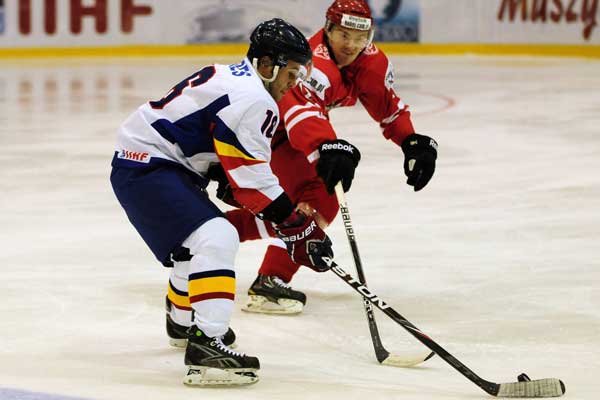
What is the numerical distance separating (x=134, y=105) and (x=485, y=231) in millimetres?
5226

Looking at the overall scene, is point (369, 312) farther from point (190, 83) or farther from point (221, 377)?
point (190, 83)

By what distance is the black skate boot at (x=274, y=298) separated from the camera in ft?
12.6

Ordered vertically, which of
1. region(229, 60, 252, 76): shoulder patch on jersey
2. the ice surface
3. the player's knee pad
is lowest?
the ice surface

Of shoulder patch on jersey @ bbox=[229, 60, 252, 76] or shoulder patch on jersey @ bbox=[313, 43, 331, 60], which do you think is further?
shoulder patch on jersey @ bbox=[313, 43, 331, 60]

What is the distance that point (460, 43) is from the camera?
15.3 meters

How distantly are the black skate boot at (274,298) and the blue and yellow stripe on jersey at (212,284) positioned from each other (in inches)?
33.9

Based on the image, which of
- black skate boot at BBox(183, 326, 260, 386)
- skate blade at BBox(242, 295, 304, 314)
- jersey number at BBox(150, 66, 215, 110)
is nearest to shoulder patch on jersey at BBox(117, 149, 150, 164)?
jersey number at BBox(150, 66, 215, 110)

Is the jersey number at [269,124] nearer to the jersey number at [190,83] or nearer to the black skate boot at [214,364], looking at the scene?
the jersey number at [190,83]

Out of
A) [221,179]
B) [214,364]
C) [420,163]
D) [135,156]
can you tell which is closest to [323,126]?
[420,163]

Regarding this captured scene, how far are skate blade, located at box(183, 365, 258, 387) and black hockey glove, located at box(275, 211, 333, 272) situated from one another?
37 cm

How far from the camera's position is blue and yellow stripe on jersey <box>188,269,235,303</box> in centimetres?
296

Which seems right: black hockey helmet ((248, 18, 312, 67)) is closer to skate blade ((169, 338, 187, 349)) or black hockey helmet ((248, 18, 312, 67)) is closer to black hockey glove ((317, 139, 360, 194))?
black hockey glove ((317, 139, 360, 194))

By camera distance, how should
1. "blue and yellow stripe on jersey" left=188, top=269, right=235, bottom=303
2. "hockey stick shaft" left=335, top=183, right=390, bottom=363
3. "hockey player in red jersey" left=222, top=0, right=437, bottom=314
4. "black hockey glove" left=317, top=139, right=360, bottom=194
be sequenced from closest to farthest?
1. "blue and yellow stripe on jersey" left=188, top=269, right=235, bottom=303
2. "hockey stick shaft" left=335, top=183, right=390, bottom=363
3. "black hockey glove" left=317, top=139, right=360, bottom=194
4. "hockey player in red jersey" left=222, top=0, right=437, bottom=314

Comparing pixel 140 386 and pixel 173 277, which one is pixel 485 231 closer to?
pixel 173 277
